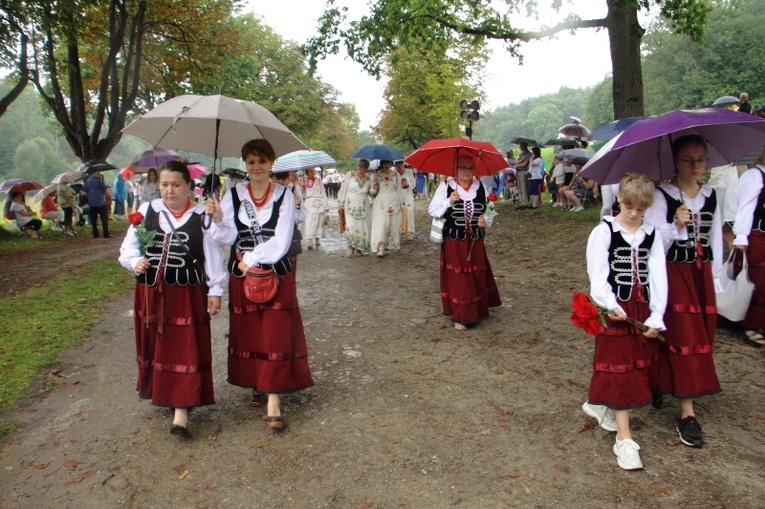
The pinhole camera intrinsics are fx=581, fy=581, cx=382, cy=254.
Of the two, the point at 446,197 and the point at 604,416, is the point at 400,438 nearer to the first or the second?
the point at 604,416

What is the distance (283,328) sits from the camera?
14.3 ft

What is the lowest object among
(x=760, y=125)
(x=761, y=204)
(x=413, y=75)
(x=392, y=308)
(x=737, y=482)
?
(x=737, y=482)

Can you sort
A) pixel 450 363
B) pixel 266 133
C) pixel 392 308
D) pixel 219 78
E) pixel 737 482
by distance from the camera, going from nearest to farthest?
pixel 737 482, pixel 266 133, pixel 450 363, pixel 392 308, pixel 219 78

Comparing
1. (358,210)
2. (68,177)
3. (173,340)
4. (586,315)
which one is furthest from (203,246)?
(68,177)

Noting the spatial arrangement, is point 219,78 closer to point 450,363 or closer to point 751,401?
point 450,363

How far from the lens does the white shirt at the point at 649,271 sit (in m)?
3.63

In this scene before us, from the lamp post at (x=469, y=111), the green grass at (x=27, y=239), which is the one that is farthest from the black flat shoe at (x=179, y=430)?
the lamp post at (x=469, y=111)

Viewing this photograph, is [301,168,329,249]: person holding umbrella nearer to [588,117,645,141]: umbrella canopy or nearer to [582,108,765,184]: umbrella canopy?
[588,117,645,141]: umbrella canopy

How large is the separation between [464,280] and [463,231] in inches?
22.1

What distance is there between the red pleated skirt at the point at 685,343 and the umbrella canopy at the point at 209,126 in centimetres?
306

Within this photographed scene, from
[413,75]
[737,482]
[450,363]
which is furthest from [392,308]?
[413,75]

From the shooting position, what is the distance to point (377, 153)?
452 inches

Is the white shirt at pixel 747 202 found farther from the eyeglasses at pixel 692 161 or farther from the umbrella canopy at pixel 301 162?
the umbrella canopy at pixel 301 162

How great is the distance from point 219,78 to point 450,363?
2085 cm
